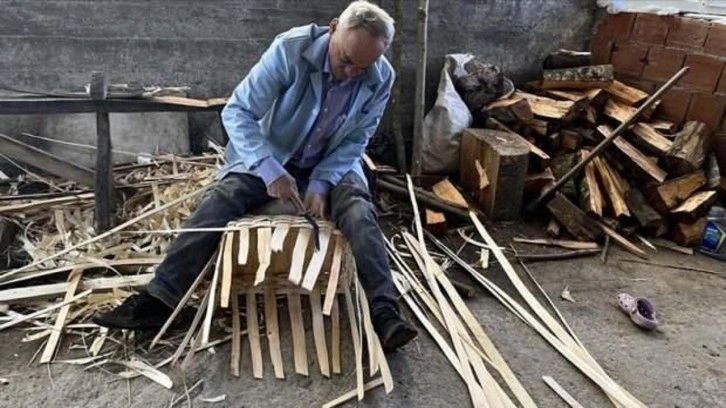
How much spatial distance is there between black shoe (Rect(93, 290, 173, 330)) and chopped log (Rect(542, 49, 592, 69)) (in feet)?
9.91

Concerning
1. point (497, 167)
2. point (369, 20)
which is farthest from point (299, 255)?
point (497, 167)

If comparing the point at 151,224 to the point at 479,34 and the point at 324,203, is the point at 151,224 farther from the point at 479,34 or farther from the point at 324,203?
the point at 479,34

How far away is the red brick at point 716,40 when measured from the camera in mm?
3297

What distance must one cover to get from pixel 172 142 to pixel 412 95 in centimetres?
159

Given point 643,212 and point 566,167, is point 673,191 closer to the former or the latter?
point 643,212

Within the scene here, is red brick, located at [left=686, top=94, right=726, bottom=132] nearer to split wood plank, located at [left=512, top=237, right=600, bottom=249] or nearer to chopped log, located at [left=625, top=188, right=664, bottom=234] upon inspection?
chopped log, located at [left=625, top=188, right=664, bottom=234]

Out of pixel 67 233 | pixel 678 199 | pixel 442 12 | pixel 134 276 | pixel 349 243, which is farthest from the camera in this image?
pixel 442 12

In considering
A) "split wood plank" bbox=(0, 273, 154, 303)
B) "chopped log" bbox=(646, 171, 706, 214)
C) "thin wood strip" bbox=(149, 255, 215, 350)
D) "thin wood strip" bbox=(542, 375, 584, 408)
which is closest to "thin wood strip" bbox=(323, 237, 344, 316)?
"thin wood strip" bbox=(149, 255, 215, 350)

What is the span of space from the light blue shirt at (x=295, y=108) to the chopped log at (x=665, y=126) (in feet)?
6.65

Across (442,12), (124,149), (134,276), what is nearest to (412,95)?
(442,12)

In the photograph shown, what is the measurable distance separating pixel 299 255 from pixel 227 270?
0.26m

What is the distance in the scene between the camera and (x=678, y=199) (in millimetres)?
3238

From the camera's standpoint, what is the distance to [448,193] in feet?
11.1

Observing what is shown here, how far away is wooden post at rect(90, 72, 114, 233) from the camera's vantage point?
2608mm
